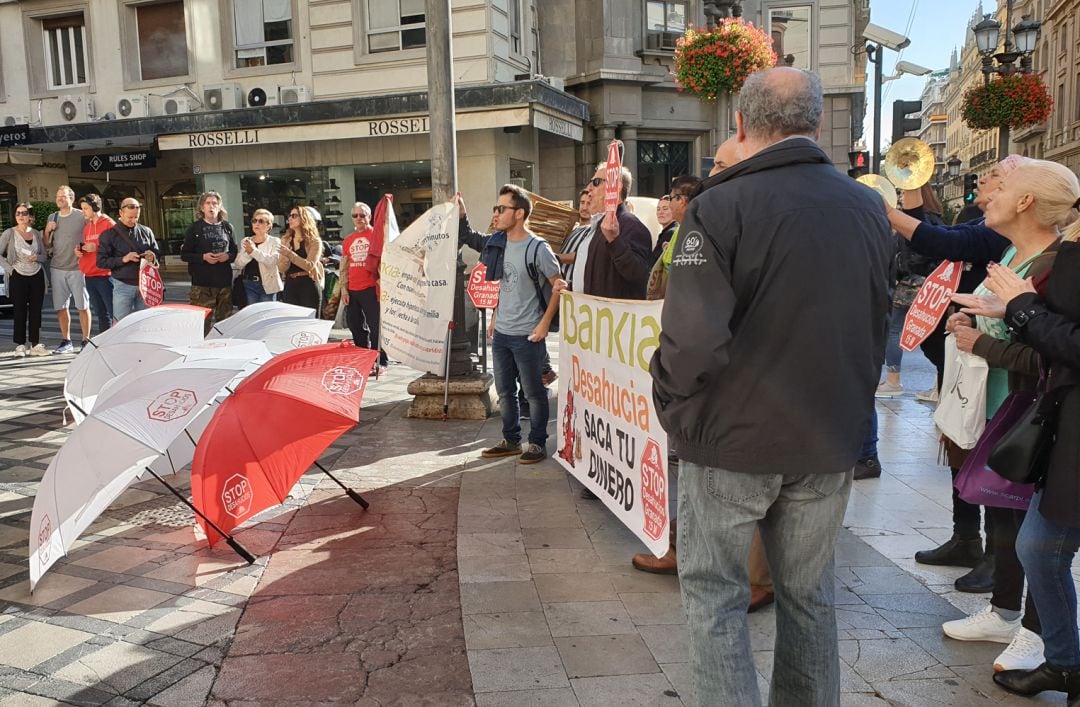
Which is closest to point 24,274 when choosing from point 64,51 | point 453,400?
point 453,400

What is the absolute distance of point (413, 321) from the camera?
24.0 feet

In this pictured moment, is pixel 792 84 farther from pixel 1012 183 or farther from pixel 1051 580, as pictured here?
pixel 1051 580

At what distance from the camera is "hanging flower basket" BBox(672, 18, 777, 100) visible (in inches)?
639

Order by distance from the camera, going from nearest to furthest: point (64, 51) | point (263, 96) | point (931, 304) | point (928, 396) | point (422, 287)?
point (931, 304) < point (422, 287) < point (928, 396) < point (263, 96) < point (64, 51)

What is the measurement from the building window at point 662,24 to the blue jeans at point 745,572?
2030cm

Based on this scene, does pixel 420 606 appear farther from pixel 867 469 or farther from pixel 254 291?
pixel 254 291

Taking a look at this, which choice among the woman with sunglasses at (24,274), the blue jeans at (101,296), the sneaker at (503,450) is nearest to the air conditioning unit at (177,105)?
the woman with sunglasses at (24,274)

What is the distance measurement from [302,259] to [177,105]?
1099 cm

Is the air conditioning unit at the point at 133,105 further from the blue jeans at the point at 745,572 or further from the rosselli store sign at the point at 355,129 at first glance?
the blue jeans at the point at 745,572

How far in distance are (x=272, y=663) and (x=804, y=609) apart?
6.66 ft

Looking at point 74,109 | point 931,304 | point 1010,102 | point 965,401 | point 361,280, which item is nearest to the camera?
point 965,401

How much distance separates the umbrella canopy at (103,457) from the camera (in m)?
3.60

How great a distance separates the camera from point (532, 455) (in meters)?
6.16

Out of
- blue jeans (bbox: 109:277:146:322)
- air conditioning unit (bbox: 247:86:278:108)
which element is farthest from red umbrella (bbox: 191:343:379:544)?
air conditioning unit (bbox: 247:86:278:108)
